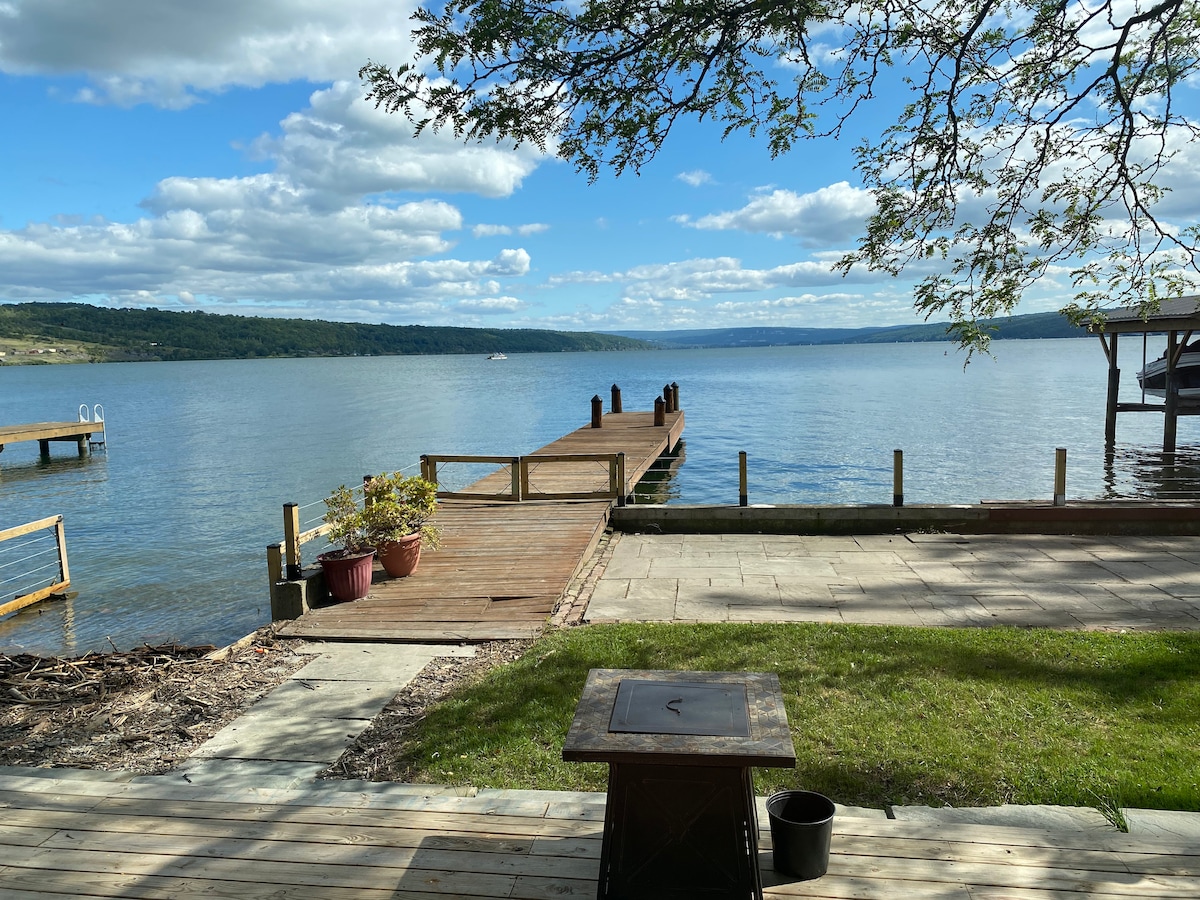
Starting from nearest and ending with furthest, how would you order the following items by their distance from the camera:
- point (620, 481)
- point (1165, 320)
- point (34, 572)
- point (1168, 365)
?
point (620, 481) < point (34, 572) < point (1165, 320) < point (1168, 365)

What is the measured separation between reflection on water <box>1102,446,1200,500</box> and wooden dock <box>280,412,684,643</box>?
15892mm

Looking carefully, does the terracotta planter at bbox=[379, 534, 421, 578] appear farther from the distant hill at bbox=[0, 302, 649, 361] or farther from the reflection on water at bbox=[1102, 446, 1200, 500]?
the distant hill at bbox=[0, 302, 649, 361]

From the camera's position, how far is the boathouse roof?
20062 millimetres

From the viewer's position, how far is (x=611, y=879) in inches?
124

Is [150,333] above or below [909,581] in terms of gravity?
above

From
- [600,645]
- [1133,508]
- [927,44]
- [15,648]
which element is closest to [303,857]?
[600,645]

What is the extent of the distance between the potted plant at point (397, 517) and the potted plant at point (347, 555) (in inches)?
5.0

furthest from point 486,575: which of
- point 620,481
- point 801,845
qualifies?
point 801,845

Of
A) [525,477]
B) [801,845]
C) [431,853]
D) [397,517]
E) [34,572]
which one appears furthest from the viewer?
[34,572]

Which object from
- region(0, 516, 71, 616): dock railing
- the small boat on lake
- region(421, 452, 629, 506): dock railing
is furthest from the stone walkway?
the small boat on lake

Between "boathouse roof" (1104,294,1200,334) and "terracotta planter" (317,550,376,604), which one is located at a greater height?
"boathouse roof" (1104,294,1200,334)

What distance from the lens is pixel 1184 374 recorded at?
28.2 meters

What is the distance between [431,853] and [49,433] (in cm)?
3840

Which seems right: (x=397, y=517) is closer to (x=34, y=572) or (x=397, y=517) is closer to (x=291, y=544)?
(x=291, y=544)
